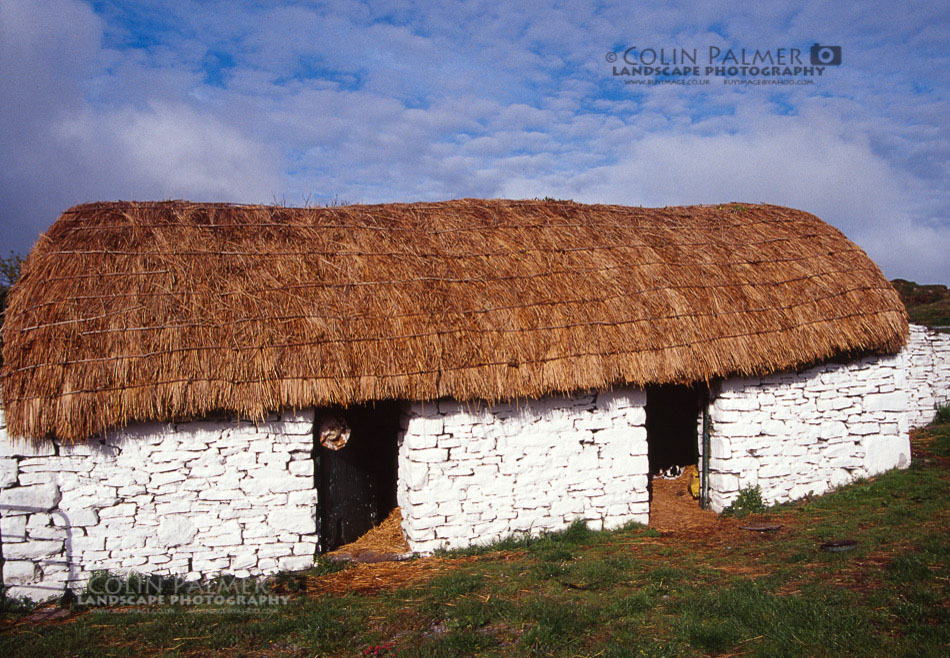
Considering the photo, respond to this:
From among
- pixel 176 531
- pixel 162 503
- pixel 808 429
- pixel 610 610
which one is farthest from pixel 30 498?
pixel 808 429

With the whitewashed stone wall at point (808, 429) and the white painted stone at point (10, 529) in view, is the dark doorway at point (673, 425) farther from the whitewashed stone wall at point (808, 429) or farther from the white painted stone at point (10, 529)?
the white painted stone at point (10, 529)

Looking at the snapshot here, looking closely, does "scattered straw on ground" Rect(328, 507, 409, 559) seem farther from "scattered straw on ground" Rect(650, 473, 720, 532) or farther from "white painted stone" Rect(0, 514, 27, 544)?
"scattered straw on ground" Rect(650, 473, 720, 532)

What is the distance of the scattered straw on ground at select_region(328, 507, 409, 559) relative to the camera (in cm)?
739

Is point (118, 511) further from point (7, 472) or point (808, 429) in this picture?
point (808, 429)

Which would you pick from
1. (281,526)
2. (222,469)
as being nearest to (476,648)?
(281,526)

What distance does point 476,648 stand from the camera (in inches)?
191

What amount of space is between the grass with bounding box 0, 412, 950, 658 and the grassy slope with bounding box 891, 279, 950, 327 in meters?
14.4

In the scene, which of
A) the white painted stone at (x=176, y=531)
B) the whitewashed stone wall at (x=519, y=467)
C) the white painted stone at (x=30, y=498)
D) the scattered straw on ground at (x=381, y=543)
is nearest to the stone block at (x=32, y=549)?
the white painted stone at (x=30, y=498)

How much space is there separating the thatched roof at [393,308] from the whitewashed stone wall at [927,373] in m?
4.31

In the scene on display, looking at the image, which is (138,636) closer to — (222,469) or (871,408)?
(222,469)

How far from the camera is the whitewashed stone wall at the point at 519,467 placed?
725cm

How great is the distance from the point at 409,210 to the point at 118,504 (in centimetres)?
572

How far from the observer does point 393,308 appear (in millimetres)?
7480

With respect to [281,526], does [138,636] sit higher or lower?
lower
